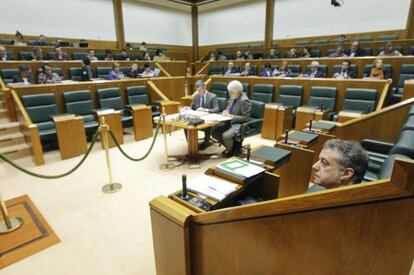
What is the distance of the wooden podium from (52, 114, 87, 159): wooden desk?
308 centimetres

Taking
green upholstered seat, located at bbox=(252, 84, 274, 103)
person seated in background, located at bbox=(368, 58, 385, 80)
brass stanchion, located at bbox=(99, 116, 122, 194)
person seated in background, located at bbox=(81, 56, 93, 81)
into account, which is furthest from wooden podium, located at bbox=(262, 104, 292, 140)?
person seated in background, located at bbox=(81, 56, 93, 81)

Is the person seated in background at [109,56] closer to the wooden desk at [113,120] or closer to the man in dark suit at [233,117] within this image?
the wooden desk at [113,120]

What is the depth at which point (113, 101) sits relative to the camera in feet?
15.9

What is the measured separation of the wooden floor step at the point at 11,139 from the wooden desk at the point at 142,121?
172 cm

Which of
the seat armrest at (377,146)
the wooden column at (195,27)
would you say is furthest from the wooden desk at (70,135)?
the wooden column at (195,27)

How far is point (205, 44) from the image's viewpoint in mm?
12852

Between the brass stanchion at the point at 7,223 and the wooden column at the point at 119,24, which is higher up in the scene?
the wooden column at the point at 119,24

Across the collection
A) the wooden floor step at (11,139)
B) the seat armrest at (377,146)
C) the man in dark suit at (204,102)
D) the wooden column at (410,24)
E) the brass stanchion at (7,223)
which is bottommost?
the brass stanchion at (7,223)

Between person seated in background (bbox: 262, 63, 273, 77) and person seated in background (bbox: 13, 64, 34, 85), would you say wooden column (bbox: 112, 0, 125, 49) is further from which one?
person seated in background (bbox: 262, 63, 273, 77)

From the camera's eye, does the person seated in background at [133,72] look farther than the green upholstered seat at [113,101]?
Yes

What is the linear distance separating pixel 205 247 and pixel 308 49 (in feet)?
27.1

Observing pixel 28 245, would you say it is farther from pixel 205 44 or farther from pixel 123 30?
pixel 205 44

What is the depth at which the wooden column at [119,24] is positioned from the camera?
380 inches

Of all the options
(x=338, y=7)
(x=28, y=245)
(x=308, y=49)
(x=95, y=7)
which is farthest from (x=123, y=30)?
(x=28, y=245)
